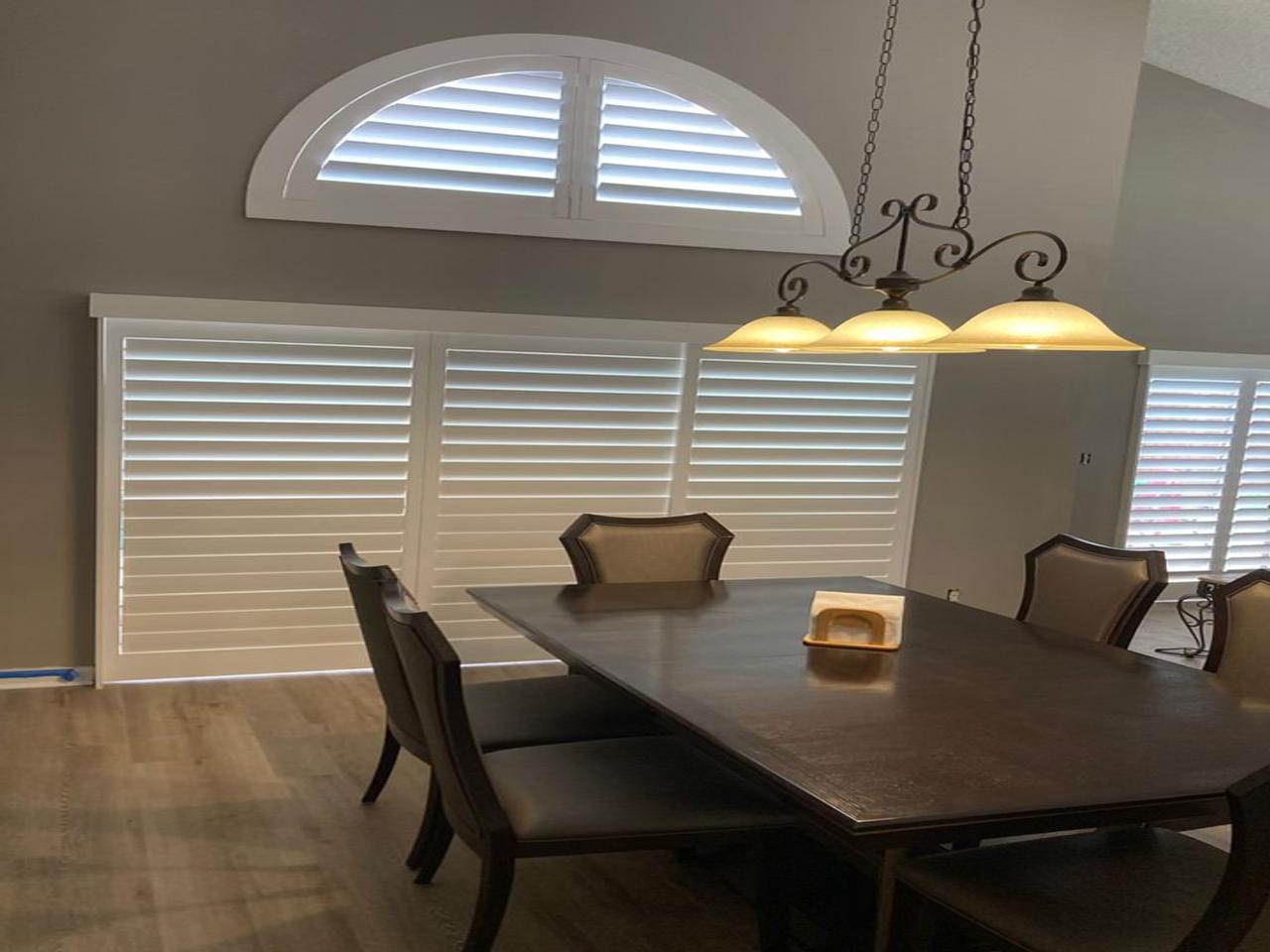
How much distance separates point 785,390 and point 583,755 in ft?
8.78

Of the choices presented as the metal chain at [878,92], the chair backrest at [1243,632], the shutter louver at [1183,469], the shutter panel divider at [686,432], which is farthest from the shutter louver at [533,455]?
the shutter louver at [1183,469]

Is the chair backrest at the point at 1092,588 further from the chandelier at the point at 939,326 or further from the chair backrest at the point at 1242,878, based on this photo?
the chair backrest at the point at 1242,878

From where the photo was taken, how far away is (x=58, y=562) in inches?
167

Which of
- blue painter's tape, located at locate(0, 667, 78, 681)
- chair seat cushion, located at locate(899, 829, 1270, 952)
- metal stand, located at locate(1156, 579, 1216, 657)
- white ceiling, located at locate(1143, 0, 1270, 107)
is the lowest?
blue painter's tape, located at locate(0, 667, 78, 681)

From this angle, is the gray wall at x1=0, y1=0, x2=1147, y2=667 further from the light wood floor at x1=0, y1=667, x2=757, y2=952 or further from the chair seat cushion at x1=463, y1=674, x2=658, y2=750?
the chair seat cushion at x1=463, y1=674, x2=658, y2=750

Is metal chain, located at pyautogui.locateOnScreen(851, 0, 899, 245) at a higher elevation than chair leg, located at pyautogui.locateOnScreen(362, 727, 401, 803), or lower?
higher

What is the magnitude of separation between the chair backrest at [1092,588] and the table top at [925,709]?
14.2 inches

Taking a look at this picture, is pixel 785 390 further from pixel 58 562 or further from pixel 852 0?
pixel 58 562

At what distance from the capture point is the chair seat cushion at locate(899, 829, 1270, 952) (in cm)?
202

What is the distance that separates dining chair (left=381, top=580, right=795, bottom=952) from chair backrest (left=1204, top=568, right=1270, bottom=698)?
1.42m

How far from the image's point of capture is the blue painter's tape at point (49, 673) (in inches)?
167

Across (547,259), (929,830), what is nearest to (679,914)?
(929,830)

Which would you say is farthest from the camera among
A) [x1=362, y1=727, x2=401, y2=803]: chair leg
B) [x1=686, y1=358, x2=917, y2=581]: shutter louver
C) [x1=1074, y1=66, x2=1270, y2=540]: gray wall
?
[x1=1074, y1=66, x2=1270, y2=540]: gray wall

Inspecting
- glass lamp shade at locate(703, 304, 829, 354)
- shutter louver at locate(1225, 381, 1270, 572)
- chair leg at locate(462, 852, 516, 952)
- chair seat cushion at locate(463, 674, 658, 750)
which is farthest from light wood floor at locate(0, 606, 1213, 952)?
shutter louver at locate(1225, 381, 1270, 572)
